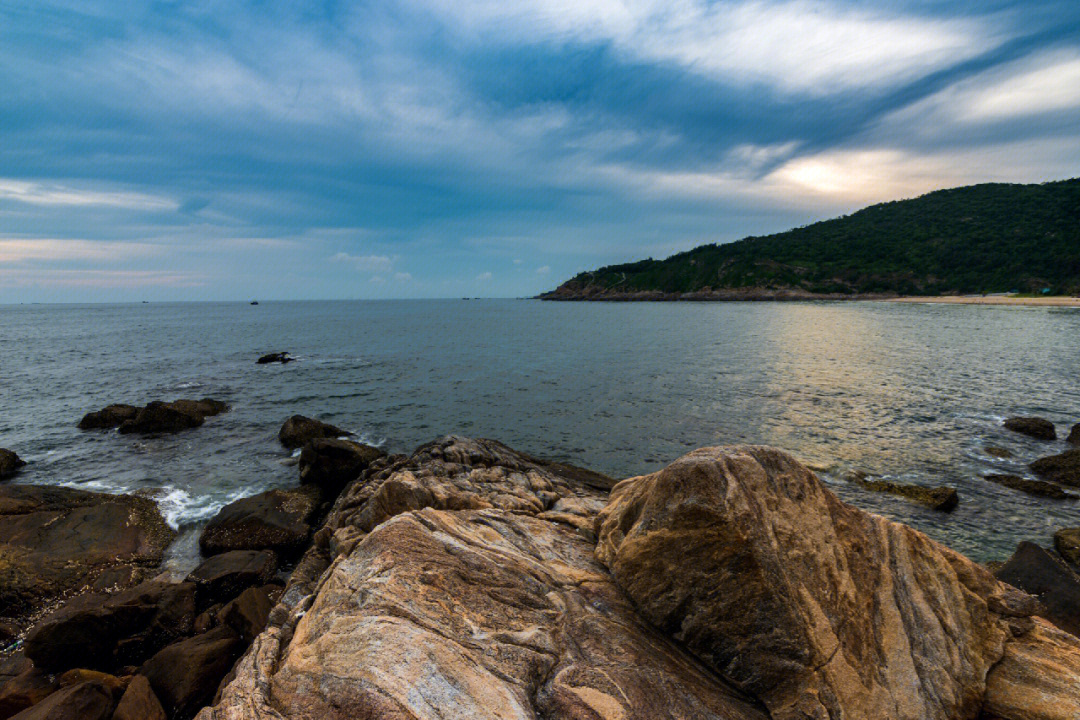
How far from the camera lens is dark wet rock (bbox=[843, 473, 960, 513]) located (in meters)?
18.4

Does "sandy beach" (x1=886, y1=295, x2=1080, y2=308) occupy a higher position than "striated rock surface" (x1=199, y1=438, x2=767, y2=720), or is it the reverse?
"sandy beach" (x1=886, y1=295, x2=1080, y2=308)

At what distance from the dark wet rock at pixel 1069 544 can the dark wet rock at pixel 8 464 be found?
1742 inches

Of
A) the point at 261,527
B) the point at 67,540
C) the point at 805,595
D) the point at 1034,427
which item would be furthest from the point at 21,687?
the point at 1034,427

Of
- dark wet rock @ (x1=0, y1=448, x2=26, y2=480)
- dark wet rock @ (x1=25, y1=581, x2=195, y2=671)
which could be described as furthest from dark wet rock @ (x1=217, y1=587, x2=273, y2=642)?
dark wet rock @ (x1=0, y1=448, x2=26, y2=480)

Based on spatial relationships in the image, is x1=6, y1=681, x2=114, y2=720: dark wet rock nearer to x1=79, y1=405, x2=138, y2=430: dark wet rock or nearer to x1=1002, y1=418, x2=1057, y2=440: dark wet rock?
x1=79, y1=405, x2=138, y2=430: dark wet rock

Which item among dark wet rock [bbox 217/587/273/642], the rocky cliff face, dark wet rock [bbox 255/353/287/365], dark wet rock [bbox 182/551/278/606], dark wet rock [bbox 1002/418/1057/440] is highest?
the rocky cliff face

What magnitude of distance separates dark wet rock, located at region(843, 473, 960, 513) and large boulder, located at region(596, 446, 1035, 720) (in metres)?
12.3

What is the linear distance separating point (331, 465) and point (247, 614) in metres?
9.89

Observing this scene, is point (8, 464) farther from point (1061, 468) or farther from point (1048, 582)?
point (1061, 468)

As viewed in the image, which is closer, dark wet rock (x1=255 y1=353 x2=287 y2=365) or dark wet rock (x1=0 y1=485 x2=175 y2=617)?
dark wet rock (x1=0 y1=485 x2=175 y2=617)

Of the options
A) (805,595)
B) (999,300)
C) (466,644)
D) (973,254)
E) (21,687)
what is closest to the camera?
(466,644)

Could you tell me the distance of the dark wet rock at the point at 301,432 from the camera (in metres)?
27.9

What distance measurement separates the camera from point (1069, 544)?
14789mm

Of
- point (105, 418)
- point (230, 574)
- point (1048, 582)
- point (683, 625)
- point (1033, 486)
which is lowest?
point (230, 574)
